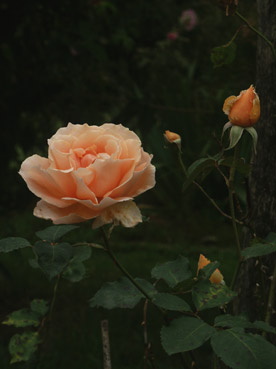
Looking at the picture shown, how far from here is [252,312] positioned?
4.64 feet

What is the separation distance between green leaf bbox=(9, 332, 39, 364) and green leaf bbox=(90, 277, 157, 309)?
16 centimetres

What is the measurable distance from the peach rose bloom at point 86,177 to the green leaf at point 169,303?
0.13 m

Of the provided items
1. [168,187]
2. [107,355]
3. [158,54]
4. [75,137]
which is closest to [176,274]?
[107,355]

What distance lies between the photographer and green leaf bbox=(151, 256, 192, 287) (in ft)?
3.09

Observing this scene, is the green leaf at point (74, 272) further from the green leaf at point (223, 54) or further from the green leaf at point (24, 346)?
the green leaf at point (223, 54)

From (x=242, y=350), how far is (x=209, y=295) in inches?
4.5

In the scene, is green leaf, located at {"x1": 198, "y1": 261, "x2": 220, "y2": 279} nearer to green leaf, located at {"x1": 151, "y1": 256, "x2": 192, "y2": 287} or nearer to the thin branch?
green leaf, located at {"x1": 151, "y1": 256, "x2": 192, "y2": 287}

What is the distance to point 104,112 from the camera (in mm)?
5758

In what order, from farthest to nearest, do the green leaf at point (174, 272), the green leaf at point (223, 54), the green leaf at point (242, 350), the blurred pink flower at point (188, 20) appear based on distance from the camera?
the blurred pink flower at point (188, 20) → the green leaf at point (223, 54) → the green leaf at point (174, 272) → the green leaf at point (242, 350)

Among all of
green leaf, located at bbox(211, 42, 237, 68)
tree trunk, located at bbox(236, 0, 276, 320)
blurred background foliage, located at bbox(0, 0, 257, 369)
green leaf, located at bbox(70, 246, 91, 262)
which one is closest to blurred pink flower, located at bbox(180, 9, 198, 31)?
blurred background foliage, located at bbox(0, 0, 257, 369)

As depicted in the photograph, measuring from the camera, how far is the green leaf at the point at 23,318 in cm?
99

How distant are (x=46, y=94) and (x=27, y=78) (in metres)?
0.23

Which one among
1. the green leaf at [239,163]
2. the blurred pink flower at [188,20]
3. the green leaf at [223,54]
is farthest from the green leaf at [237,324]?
the blurred pink flower at [188,20]

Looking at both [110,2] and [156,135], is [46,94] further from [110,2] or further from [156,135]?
[156,135]
